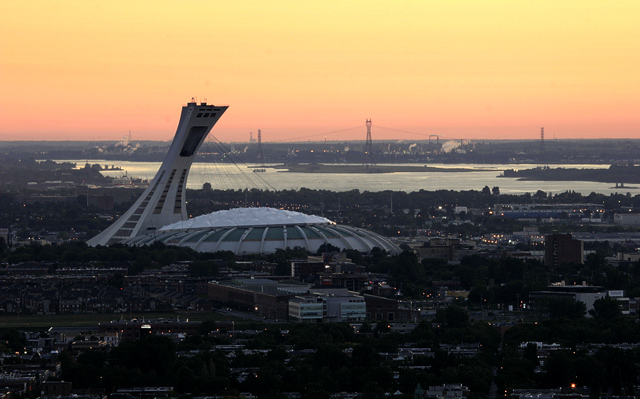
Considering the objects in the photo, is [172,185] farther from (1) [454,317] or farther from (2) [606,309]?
(1) [454,317]

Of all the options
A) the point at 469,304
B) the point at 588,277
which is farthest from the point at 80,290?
the point at 588,277

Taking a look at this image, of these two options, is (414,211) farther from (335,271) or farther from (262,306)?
(262,306)

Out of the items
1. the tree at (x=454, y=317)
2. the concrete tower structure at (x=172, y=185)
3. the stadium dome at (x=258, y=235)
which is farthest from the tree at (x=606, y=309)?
the concrete tower structure at (x=172, y=185)

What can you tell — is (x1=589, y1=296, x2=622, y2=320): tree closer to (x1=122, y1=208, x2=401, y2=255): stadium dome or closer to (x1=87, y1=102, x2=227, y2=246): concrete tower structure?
(x1=122, y1=208, x2=401, y2=255): stadium dome

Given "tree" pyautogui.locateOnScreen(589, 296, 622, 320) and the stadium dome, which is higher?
the stadium dome

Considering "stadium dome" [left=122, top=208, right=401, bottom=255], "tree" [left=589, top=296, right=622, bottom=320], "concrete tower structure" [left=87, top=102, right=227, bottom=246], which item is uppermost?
"concrete tower structure" [left=87, top=102, right=227, bottom=246]

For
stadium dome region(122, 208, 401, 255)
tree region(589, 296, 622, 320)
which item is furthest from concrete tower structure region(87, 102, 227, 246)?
tree region(589, 296, 622, 320)
